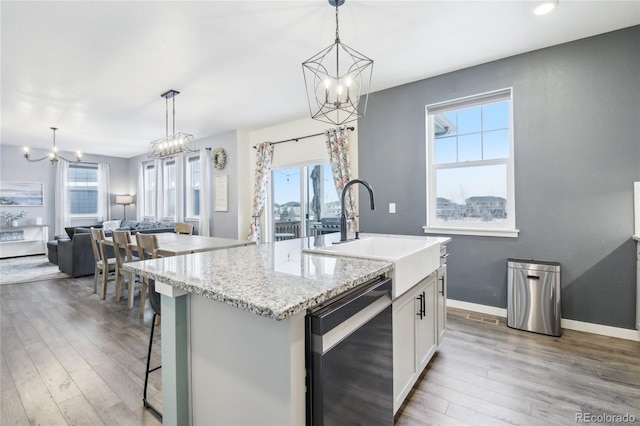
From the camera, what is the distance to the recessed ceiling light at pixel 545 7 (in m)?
2.19

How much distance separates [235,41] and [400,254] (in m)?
2.46

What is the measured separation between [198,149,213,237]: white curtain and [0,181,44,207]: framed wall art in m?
4.51

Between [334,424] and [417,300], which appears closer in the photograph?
[334,424]

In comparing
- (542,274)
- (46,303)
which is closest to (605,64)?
(542,274)

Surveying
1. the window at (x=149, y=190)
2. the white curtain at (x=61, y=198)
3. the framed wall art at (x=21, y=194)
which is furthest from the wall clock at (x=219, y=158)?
the framed wall art at (x=21, y=194)

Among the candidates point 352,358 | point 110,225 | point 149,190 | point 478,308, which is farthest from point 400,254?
point 149,190

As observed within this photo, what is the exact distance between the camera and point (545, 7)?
2.22 metres

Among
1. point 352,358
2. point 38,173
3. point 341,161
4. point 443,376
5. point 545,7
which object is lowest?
point 443,376

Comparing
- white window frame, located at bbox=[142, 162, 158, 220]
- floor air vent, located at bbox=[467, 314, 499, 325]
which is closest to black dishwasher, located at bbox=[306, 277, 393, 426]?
floor air vent, located at bbox=[467, 314, 499, 325]

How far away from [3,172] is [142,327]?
7.12m

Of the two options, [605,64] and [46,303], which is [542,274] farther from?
[46,303]

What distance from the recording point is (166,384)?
124 centimetres

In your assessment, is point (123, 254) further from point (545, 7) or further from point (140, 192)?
point (140, 192)

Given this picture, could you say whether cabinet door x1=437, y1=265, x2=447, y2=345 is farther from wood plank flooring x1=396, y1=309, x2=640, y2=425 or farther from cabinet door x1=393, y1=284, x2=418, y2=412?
cabinet door x1=393, y1=284, x2=418, y2=412
